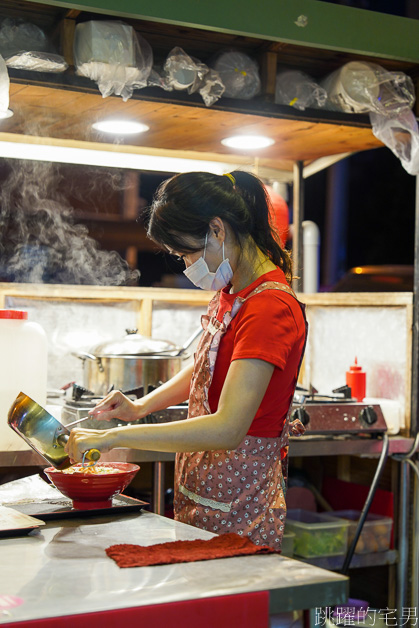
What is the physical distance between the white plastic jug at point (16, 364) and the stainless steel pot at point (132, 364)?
0.30 metres

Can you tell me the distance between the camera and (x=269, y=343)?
6.21ft

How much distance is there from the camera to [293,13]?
3008 millimetres

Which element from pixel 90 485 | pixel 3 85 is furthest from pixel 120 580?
pixel 3 85

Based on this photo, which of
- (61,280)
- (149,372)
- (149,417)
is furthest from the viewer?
(61,280)

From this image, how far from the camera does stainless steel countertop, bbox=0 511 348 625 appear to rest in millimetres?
1263

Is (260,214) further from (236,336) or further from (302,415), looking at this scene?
(302,415)

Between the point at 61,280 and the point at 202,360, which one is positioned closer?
the point at 202,360

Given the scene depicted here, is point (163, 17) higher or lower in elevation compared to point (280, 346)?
higher

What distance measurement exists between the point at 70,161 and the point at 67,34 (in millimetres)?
819

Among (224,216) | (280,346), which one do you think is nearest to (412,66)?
(224,216)

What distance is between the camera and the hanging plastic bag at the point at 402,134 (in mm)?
3207

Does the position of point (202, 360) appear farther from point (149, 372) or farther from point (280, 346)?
point (149, 372)

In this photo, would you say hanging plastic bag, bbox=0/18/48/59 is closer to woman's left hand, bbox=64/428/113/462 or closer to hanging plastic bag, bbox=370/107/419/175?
hanging plastic bag, bbox=370/107/419/175

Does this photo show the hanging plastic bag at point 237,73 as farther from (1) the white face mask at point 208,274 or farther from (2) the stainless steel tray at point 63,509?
(2) the stainless steel tray at point 63,509
